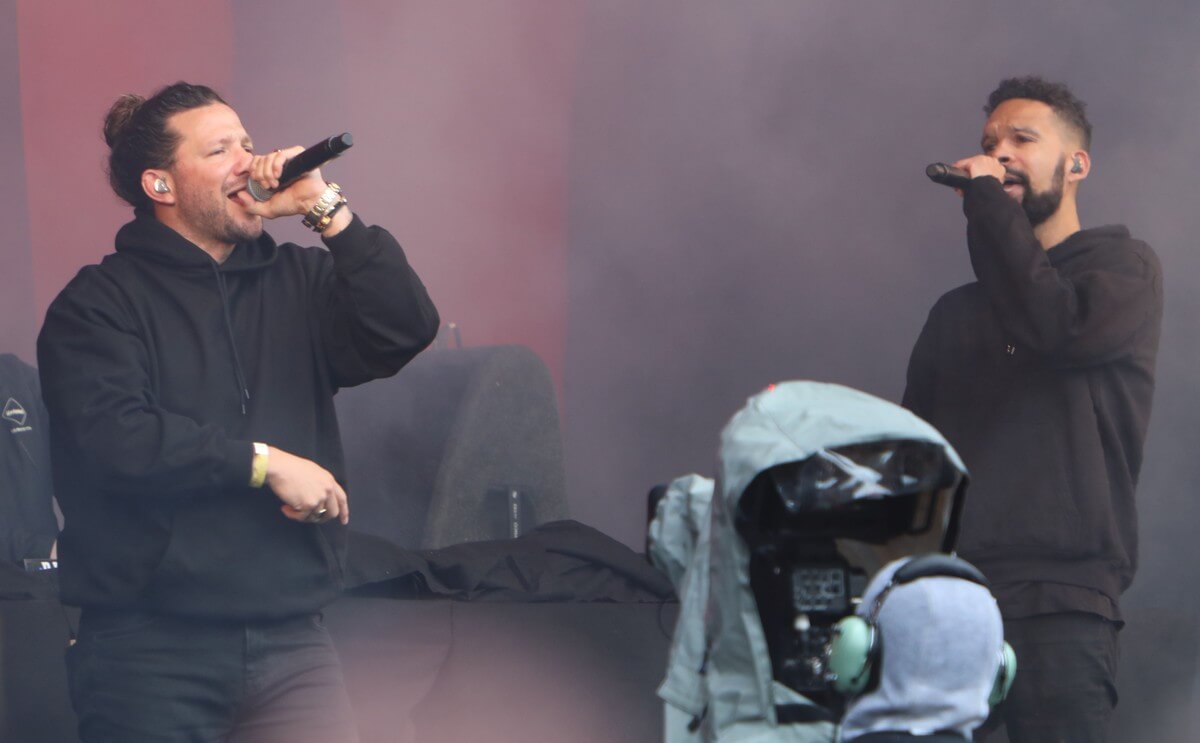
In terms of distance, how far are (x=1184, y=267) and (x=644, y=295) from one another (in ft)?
4.30

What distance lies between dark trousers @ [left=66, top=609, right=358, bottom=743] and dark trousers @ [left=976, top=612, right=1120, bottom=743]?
101 cm

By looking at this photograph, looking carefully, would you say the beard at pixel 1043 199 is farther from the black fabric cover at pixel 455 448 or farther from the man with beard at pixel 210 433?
the black fabric cover at pixel 455 448

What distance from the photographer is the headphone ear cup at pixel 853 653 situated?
1.54m

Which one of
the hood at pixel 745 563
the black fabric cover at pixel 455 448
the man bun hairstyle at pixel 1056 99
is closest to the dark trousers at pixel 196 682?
the hood at pixel 745 563

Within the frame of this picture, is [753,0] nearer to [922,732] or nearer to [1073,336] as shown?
[1073,336]

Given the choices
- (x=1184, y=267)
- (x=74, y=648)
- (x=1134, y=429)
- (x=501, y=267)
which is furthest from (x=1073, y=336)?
(x=501, y=267)

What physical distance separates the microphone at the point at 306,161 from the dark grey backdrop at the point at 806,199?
1780mm

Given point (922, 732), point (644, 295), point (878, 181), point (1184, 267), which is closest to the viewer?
point (922, 732)

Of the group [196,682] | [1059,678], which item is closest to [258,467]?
[196,682]

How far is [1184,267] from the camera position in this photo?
3.38 meters

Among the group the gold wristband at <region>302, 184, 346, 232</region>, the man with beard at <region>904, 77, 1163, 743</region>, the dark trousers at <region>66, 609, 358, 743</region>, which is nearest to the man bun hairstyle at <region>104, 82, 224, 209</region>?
the gold wristband at <region>302, 184, 346, 232</region>

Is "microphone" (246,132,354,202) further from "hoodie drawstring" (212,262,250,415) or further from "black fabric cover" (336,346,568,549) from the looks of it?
"black fabric cover" (336,346,568,549)

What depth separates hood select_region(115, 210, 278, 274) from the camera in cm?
216

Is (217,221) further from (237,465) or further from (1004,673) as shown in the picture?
(1004,673)
